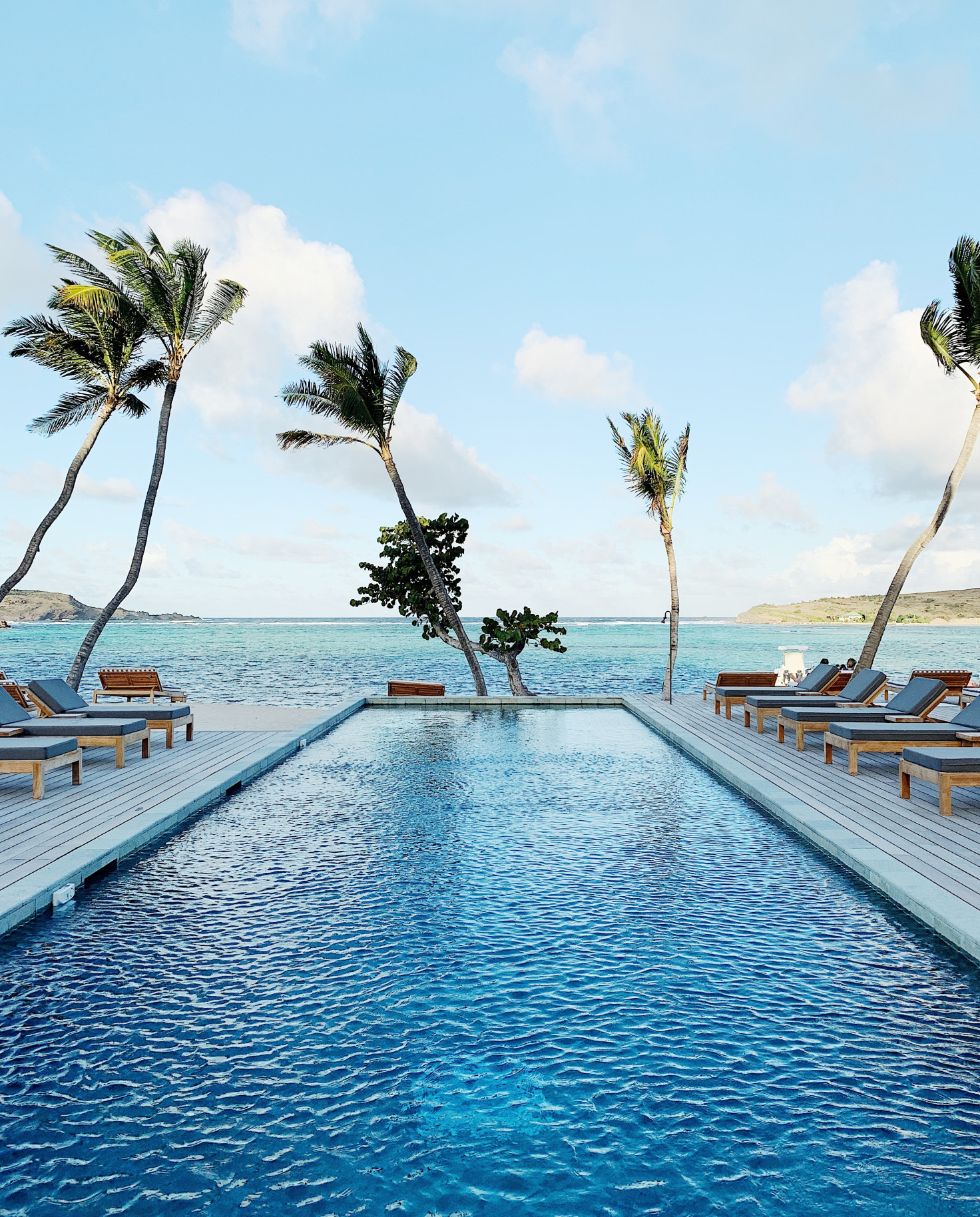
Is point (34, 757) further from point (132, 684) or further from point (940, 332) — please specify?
point (940, 332)

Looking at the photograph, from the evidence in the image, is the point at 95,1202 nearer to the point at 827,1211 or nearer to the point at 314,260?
the point at 827,1211

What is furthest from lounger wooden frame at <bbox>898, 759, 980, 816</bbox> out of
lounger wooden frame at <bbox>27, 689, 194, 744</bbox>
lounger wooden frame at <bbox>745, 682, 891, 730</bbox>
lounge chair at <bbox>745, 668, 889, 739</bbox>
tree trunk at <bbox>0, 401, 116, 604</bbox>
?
tree trunk at <bbox>0, 401, 116, 604</bbox>

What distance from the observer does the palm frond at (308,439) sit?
1764 centimetres

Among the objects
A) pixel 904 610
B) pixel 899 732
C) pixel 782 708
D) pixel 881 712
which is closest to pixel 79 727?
pixel 782 708

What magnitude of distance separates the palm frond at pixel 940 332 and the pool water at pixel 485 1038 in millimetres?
13367

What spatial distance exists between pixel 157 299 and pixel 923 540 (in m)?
15.3

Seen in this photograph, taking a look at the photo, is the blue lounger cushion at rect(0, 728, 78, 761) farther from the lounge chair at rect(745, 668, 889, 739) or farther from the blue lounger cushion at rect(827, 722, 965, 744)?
the lounge chair at rect(745, 668, 889, 739)

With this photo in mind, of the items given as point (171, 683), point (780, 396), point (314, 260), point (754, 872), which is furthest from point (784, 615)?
point (754, 872)

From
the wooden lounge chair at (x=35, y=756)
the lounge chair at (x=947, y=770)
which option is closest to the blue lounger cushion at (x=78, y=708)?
the wooden lounge chair at (x=35, y=756)

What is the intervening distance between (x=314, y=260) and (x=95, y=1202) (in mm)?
17469

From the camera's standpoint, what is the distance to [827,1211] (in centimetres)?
239

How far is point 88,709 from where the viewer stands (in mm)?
9812

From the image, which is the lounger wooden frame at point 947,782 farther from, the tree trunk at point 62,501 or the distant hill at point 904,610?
the distant hill at point 904,610

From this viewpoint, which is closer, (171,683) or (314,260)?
(314,260)
